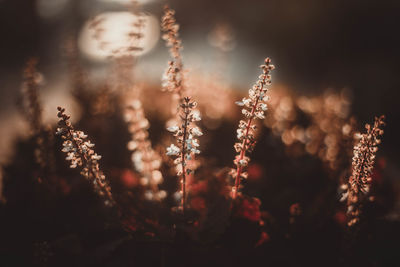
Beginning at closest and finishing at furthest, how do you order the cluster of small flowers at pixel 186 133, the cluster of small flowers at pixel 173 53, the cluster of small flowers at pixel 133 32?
the cluster of small flowers at pixel 186 133 → the cluster of small flowers at pixel 173 53 → the cluster of small flowers at pixel 133 32

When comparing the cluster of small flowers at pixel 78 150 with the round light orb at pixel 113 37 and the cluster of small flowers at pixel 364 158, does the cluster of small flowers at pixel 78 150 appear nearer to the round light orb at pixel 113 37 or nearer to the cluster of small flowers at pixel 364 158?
the round light orb at pixel 113 37

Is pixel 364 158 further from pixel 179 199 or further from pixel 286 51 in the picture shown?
pixel 286 51

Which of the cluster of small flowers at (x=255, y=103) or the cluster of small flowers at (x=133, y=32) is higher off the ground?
the cluster of small flowers at (x=133, y=32)

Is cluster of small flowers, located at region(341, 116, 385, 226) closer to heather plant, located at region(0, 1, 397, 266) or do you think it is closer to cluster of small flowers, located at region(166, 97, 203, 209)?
heather plant, located at region(0, 1, 397, 266)

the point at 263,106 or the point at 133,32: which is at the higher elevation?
the point at 133,32

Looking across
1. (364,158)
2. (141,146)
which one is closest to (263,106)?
(364,158)

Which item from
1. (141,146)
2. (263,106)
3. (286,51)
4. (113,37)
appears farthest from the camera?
(286,51)

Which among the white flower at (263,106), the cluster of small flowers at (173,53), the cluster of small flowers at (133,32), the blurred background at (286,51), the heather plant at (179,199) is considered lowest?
the heather plant at (179,199)

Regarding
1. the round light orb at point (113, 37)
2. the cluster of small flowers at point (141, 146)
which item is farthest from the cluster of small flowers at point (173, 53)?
the round light orb at point (113, 37)

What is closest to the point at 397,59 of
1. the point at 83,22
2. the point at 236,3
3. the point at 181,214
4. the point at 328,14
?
the point at 328,14
